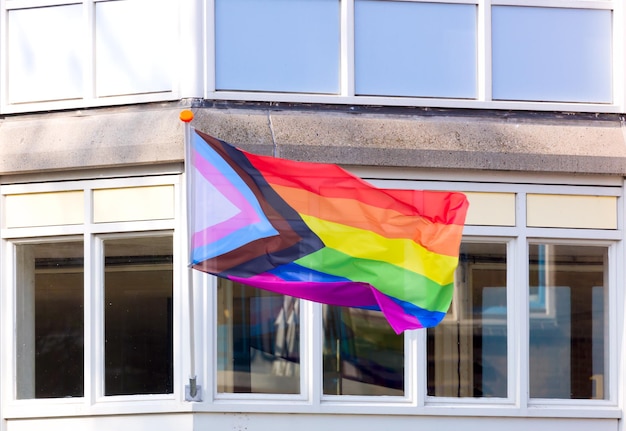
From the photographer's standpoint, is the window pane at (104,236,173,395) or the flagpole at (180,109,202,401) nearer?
the flagpole at (180,109,202,401)

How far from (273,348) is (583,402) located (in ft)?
7.69

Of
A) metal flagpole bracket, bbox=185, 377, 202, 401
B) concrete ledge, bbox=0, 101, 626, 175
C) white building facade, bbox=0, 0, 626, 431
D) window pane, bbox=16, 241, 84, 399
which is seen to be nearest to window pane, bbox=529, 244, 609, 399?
white building facade, bbox=0, 0, 626, 431

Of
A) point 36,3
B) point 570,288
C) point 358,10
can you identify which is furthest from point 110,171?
point 570,288

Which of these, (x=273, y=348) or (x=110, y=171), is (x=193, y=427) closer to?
(x=273, y=348)

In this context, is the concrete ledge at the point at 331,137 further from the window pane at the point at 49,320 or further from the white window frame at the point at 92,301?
the window pane at the point at 49,320

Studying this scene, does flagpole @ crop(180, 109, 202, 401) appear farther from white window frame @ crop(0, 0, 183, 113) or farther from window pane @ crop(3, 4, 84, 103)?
window pane @ crop(3, 4, 84, 103)

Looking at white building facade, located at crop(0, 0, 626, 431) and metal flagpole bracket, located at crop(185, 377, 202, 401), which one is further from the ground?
white building facade, located at crop(0, 0, 626, 431)

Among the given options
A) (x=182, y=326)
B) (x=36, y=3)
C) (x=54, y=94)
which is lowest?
(x=182, y=326)

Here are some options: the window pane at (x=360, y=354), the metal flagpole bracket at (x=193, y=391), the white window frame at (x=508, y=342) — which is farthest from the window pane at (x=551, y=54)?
the metal flagpole bracket at (x=193, y=391)

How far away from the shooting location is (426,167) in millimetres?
9906

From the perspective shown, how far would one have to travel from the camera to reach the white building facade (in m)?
9.81

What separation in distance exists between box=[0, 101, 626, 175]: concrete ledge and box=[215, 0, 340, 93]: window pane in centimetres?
20

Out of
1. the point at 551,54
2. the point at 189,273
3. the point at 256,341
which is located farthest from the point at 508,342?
the point at 189,273

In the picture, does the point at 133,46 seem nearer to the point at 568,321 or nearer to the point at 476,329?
the point at 476,329
